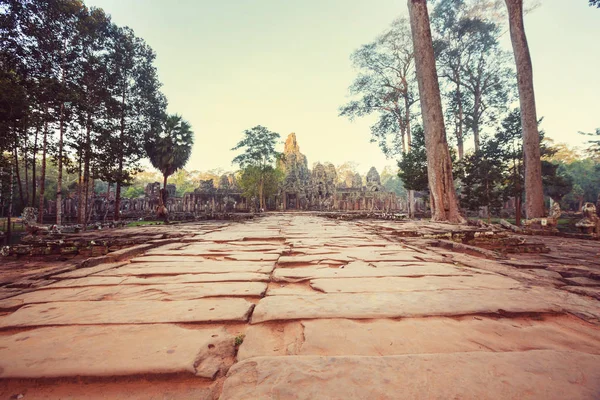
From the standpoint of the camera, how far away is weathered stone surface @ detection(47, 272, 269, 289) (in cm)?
214

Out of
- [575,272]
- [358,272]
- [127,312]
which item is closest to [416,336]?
[358,272]

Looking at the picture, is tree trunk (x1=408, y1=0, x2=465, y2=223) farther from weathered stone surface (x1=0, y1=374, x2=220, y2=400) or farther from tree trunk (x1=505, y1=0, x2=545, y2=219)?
weathered stone surface (x1=0, y1=374, x2=220, y2=400)

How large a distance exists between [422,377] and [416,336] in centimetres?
36

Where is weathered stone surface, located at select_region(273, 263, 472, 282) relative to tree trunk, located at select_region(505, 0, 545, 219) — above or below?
below

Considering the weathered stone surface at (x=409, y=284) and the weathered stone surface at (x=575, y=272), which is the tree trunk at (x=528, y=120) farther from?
the weathered stone surface at (x=409, y=284)

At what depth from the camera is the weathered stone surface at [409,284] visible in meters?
1.95

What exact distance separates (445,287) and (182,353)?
71.8 inches

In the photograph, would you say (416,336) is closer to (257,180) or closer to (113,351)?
(113,351)

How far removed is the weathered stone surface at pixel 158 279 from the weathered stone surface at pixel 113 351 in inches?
33.0

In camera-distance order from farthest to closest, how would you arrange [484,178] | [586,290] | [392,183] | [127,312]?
[392,183] → [484,178] → [586,290] → [127,312]

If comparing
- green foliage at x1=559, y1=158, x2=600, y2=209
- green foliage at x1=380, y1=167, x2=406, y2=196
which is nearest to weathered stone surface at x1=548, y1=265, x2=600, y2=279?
green foliage at x1=559, y1=158, x2=600, y2=209

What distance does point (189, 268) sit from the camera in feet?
8.65

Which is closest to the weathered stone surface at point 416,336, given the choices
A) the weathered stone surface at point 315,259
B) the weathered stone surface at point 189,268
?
the weathered stone surface at point 189,268

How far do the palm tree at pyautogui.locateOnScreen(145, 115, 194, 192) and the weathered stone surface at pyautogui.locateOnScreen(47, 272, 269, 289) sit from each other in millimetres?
17903
